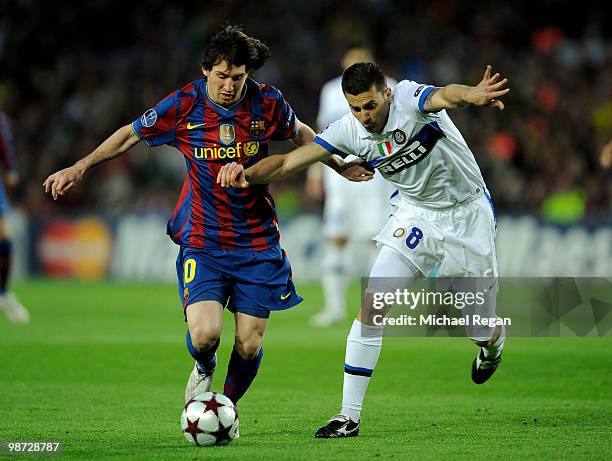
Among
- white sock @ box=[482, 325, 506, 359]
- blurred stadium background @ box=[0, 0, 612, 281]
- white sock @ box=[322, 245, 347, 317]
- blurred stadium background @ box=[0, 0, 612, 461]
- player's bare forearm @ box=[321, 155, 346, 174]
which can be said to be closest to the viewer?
player's bare forearm @ box=[321, 155, 346, 174]

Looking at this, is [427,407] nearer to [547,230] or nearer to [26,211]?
[547,230]

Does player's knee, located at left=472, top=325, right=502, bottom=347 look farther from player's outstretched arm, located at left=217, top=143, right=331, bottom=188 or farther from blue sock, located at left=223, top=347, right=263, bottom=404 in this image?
player's outstretched arm, located at left=217, top=143, right=331, bottom=188

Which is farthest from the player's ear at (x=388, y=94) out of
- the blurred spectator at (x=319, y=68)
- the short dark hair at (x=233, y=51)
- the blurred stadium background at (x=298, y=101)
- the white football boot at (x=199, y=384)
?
the blurred spectator at (x=319, y=68)

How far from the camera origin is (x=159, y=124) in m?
6.82

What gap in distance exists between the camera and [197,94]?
22.6 ft

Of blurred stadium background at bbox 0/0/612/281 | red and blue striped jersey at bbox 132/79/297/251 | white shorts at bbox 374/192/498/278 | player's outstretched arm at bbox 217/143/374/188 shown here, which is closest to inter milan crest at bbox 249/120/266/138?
red and blue striped jersey at bbox 132/79/297/251

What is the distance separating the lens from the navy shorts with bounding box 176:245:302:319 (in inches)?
268

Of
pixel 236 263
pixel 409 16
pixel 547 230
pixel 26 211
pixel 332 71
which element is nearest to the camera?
pixel 236 263

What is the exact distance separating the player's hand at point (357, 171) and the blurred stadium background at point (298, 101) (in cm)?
1010

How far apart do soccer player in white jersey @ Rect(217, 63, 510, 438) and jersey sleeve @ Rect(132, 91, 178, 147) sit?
590 mm

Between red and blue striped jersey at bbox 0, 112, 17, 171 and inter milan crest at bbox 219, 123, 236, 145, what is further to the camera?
red and blue striped jersey at bbox 0, 112, 17, 171

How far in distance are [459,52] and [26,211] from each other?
828 centimetres

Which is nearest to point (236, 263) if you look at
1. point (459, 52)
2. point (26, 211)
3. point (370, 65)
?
Answer: point (370, 65)

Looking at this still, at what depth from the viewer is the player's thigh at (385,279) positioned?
21.7 feet
